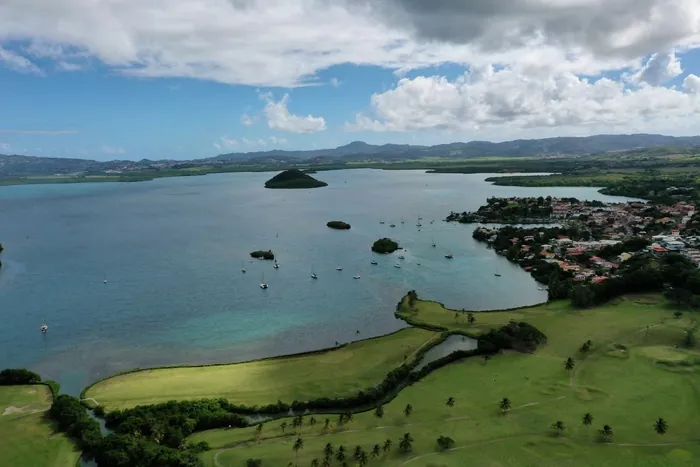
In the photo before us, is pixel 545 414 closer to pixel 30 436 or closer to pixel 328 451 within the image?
pixel 328 451

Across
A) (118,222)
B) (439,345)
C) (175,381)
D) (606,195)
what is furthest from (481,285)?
(606,195)

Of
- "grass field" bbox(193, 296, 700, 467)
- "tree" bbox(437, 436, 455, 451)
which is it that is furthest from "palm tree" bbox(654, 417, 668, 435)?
"tree" bbox(437, 436, 455, 451)

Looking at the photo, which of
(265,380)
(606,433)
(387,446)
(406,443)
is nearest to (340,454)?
(387,446)

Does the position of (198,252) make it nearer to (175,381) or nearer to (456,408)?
(175,381)

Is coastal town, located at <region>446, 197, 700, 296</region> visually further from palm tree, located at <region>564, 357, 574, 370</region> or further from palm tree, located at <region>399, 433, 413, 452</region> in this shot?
palm tree, located at <region>399, 433, 413, 452</region>

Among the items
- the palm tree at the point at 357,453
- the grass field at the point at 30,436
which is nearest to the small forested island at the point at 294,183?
the grass field at the point at 30,436

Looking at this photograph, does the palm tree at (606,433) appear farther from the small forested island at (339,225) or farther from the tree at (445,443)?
the small forested island at (339,225)
